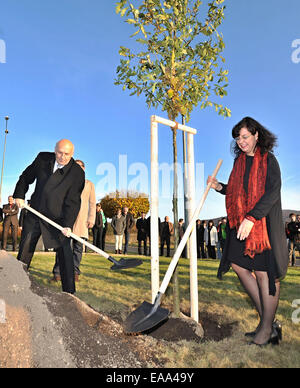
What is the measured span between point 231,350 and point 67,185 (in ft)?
8.71

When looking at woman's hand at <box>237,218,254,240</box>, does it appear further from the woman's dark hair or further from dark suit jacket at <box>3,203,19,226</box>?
dark suit jacket at <box>3,203,19,226</box>

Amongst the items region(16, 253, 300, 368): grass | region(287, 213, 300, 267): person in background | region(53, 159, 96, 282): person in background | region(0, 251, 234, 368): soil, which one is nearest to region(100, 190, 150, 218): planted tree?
region(287, 213, 300, 267): person in background

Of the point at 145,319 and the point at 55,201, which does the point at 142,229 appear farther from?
the point at 145,319

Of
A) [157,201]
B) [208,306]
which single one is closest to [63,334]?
[157,201]

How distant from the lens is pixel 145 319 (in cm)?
300

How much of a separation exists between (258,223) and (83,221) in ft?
12.2

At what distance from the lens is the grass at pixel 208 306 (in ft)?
9.50

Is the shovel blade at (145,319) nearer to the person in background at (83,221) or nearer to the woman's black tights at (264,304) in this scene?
the woman's black tights at (264,304)

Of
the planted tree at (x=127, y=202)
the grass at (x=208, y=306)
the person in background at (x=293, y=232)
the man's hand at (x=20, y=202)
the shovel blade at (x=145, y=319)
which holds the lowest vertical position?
the grass at (x=208, y=306)

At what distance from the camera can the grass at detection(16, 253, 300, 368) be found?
2.90 m

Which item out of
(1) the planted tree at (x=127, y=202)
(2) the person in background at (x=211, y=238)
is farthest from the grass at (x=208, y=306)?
(1) the planted tree at (x=127, y=202)

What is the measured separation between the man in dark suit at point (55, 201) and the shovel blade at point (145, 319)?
1.33 meters

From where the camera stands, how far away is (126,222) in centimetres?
1312
